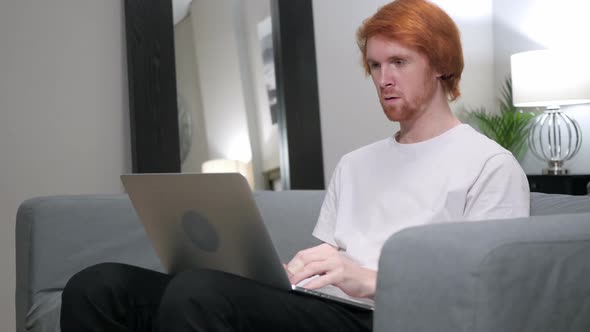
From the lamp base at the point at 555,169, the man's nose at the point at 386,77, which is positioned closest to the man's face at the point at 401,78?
the man's nose at the point at 386,77

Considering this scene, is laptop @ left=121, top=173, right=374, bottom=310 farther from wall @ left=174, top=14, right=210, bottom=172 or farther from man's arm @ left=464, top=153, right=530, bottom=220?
wall @ left=174, top=14, right=210, bottom=172

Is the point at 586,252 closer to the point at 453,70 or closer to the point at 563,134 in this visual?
the point at 453,70

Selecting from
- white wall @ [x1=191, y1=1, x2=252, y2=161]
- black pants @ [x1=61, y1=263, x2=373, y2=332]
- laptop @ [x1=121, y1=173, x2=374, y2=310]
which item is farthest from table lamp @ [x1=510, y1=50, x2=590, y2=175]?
black pants @ [x1=61, y1=263, x2=373, y2=332]

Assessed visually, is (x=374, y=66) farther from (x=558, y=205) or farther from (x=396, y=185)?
(x=558, y=205)

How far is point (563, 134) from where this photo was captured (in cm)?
440

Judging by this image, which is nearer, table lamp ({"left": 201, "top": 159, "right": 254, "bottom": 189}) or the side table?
table lamp ({"left": 201, "top": 159, "right": 254, "bottom": 189})

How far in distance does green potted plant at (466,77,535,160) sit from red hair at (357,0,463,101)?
2.92m

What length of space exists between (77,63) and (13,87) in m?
0.31

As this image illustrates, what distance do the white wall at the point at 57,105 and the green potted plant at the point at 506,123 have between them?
2182mm

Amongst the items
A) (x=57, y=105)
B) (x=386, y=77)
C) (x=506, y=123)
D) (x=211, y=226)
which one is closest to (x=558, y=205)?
(x=386, y=77)

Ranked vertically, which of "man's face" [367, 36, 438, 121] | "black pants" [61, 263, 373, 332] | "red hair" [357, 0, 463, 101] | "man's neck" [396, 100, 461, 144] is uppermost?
"red hair" [357, 0, 463, 101]

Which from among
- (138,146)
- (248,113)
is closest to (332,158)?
(248,113)

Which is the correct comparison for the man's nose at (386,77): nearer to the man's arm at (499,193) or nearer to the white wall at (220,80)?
the man's arm at (499,193)

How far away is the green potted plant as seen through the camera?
14.6ft
